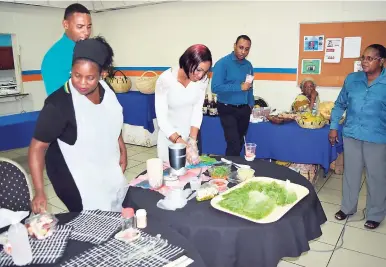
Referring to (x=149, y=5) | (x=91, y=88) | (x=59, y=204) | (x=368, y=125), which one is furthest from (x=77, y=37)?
(x=149, y=5)

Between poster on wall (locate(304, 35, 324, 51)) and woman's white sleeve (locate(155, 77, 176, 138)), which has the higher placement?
poster on wall (locate(304, 35, 324, 51))

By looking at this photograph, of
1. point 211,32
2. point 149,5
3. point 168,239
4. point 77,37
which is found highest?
point 149,5

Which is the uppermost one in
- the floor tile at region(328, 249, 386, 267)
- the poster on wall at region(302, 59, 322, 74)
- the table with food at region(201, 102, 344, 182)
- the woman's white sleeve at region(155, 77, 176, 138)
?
the poster on wall at region(302, 59, 322, 74)

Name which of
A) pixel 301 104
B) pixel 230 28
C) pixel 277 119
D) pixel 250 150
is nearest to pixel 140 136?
pixel 230 28

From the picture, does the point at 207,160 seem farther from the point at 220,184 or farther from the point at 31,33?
the point at 31,33

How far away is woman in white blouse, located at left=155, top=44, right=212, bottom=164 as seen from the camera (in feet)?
6.64

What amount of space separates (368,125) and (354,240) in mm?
981

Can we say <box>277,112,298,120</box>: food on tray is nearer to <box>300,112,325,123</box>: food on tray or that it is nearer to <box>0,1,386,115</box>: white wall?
<box>300,112,325,123</box>: food on tray

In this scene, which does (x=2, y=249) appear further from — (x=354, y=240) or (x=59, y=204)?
(x=354, y=240)

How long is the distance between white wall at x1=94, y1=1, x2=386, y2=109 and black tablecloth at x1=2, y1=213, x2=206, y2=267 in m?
3.85

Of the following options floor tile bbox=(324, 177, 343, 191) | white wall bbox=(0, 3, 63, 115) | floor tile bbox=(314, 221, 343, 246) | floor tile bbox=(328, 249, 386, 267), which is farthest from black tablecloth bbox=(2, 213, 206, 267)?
white wall bbox=(0, 3, 63, 115)

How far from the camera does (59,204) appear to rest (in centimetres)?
345

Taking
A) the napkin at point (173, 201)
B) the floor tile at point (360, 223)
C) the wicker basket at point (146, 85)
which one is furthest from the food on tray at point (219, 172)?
the wicker basket at point (146, 85)

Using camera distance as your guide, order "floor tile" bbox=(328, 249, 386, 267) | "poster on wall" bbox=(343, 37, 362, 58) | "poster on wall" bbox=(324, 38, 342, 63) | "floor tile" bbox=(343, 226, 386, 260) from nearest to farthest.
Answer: "floor tile" bbox=(328, 249, 386, 267), "floor tile" bbox=(343, 226, 386, 260), "poster on wall" bbox=(343, 37, 362, 58), "poster on wall" bbox=(324, 38, 342, 63)
